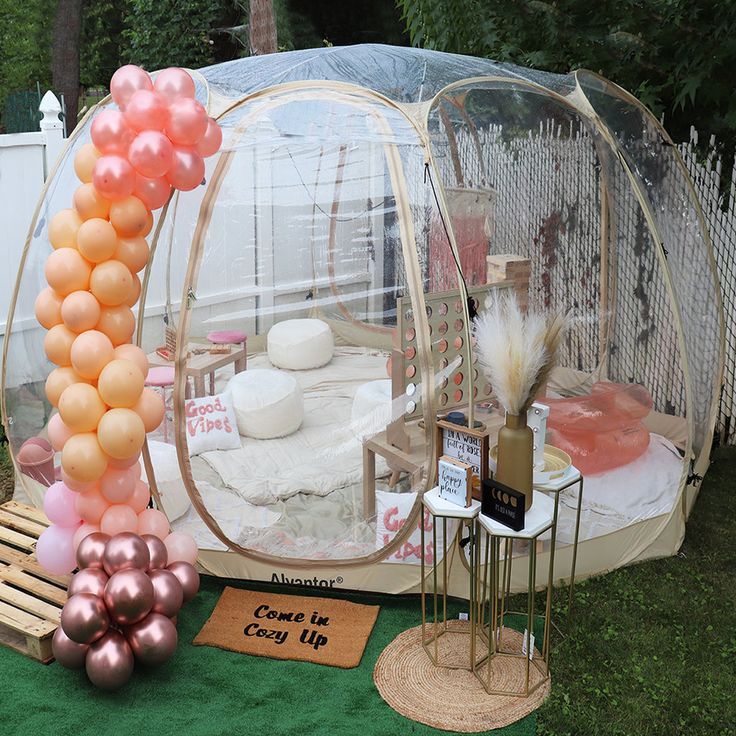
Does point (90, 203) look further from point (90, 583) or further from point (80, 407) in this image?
point (90, 583)

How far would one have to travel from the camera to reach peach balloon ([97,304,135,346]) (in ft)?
10.6

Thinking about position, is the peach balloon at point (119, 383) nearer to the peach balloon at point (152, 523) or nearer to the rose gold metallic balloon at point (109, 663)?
the peach balloon at point (152, 523)

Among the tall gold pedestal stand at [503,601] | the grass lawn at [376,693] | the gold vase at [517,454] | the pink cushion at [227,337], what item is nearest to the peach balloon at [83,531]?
the grass lawn at [376,693]

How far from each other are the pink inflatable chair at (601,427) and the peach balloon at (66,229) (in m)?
2.25

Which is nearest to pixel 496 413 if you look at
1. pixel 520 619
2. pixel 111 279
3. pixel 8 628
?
pixel 520 619

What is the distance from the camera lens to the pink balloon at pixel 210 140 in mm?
3297

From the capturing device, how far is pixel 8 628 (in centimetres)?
355

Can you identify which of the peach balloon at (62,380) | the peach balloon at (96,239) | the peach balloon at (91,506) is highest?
the peach balloon at (96,239)

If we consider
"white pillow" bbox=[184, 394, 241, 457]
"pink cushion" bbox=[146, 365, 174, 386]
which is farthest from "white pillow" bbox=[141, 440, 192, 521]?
"pink cushion" bbox=[146, 365, 174, 386]

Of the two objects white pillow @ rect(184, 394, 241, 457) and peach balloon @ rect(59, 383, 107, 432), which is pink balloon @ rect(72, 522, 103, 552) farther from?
white pillow @ rect(184, 394, 241, 457)

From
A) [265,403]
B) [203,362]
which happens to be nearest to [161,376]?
[203,362]

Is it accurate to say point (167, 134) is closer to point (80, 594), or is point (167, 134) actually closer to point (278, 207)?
point (278, 207)

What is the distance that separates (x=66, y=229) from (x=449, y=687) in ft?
7.03

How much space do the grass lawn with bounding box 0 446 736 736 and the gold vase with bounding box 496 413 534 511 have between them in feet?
2.44
